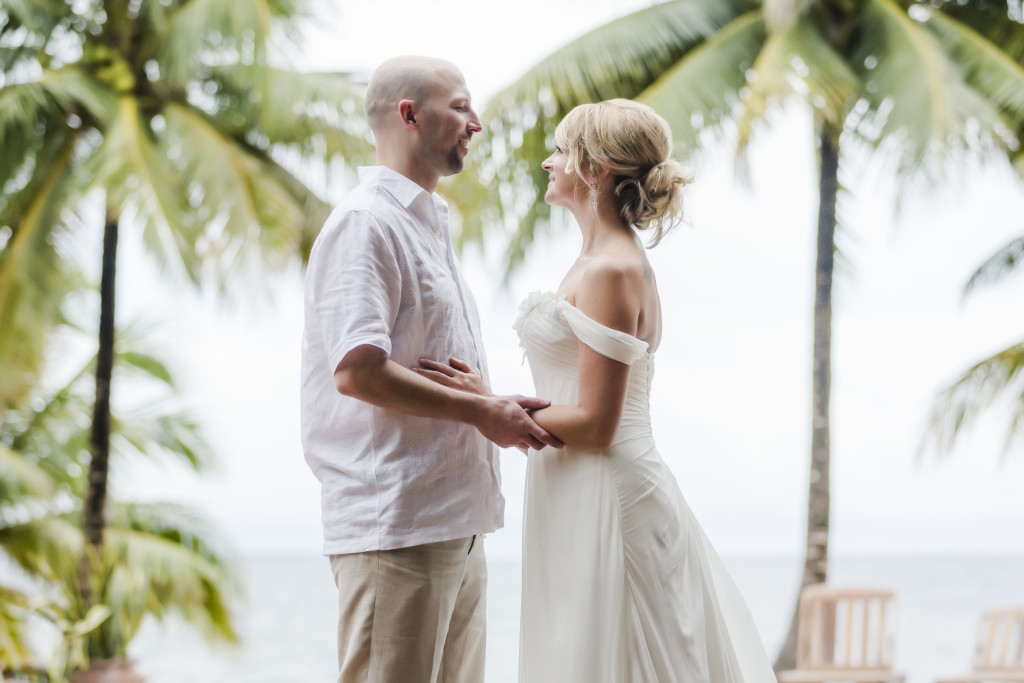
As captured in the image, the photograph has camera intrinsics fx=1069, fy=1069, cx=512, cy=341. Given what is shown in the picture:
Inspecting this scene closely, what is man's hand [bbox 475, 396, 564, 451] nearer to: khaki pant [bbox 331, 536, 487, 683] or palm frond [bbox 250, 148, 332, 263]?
khaki pant [bbox 331, 536, 487, 683]

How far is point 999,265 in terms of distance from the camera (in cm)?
780

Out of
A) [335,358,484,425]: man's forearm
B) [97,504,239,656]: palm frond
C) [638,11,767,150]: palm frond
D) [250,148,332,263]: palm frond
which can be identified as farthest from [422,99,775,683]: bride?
[97,504,239,656]: palm frond

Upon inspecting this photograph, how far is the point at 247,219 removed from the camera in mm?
6688

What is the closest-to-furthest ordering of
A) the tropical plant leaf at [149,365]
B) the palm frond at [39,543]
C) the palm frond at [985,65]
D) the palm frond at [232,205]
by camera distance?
the palm frond at [985,65] < the palm frond at [232,205] < the palm frond at [39,543] < the tropical plant leaf at [149,365]

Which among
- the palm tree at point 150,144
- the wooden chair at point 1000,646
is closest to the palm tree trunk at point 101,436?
the palm tree at point 150,144

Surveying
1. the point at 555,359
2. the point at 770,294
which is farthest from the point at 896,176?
the point at 770,294

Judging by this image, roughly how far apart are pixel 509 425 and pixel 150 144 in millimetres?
5504

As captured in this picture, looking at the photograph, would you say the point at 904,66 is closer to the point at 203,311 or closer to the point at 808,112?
the point at 808,112

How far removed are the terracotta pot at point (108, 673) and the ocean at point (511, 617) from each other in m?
7.87

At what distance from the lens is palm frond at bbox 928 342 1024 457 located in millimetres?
7301

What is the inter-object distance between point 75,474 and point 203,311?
343cm

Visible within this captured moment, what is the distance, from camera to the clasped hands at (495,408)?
2.08 meters

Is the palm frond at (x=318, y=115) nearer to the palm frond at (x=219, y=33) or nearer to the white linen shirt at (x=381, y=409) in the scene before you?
the palm frond at (x=219, y=33)

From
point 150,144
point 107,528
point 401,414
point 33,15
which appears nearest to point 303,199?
point 150,144
